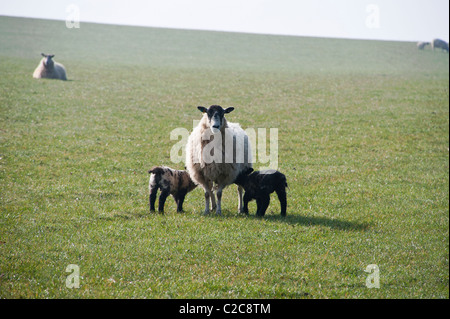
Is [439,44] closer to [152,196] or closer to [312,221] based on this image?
[312,221]

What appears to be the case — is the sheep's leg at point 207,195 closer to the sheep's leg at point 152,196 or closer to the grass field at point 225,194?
the grass field at point 225,194

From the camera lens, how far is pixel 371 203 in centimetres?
1361

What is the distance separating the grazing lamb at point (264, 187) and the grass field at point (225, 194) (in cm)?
44

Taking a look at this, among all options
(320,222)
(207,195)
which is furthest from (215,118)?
(320,222)

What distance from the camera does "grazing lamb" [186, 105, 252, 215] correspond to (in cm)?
1218

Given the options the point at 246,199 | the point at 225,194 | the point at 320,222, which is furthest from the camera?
the point at 225,194

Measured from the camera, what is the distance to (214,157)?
12.2 metres

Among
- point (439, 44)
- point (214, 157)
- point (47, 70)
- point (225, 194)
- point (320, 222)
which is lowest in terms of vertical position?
point (320, 222)

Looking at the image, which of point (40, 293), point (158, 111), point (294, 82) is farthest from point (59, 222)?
point (294, 82)

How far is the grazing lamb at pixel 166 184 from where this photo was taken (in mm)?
11797

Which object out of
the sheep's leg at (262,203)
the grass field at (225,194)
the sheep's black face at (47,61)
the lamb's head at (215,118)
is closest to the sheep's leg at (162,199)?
→ the grass field at (225,194)

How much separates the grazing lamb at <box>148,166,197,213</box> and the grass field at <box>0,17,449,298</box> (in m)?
0.47

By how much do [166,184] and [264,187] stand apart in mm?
2485
